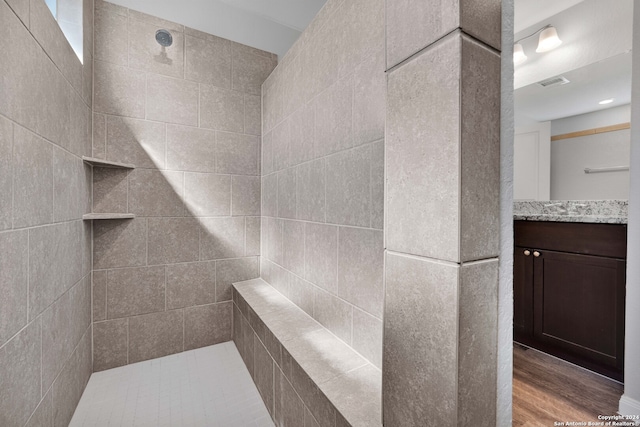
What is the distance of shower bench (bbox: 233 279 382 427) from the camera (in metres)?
0.88

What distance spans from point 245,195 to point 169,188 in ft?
1.75

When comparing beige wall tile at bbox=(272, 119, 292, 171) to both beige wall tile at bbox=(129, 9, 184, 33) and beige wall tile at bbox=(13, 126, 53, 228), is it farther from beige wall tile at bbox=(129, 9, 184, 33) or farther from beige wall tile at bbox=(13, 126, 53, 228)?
beige wall tile at bbox=(13, 126, 53, 228)

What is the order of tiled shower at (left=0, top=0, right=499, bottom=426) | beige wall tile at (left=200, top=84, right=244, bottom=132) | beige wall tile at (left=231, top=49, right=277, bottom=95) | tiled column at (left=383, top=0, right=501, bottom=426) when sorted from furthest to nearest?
beige wall tile at (left=231, top=49, right=277, bottom=95)
beige wall tile at (left=200, top=84, right=244, bottom=132)
tiled shower at (left=0, top=0, right=499, bottom=426)
tiled column at (left=383, top=0, right=501, bottom=426)

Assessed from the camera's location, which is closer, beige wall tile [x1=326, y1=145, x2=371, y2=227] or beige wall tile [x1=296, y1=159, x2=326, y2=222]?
beige wall tile [x1=326, y1=145, x2=371, y2=227]

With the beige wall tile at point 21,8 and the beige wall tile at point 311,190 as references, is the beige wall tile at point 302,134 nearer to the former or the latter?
the beige wall tile at point 311,190

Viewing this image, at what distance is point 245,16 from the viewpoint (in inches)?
81.4

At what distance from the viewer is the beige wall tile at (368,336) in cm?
106

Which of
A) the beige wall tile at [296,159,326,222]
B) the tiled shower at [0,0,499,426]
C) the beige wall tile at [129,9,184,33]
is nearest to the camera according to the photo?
the tiled shower at [0,0,499,426]

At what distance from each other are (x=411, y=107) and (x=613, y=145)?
251cm

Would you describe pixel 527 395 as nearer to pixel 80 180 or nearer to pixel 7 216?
pixel 7 216

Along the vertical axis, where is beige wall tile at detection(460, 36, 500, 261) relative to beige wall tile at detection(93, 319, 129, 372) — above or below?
above

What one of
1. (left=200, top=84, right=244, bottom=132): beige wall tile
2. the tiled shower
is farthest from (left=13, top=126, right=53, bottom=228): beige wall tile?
(left=200, top=84, right=244, bottom=132): beige wall tile

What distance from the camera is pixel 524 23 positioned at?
1.88 meters

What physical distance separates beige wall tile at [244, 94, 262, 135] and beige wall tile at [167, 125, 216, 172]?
0.29 m
